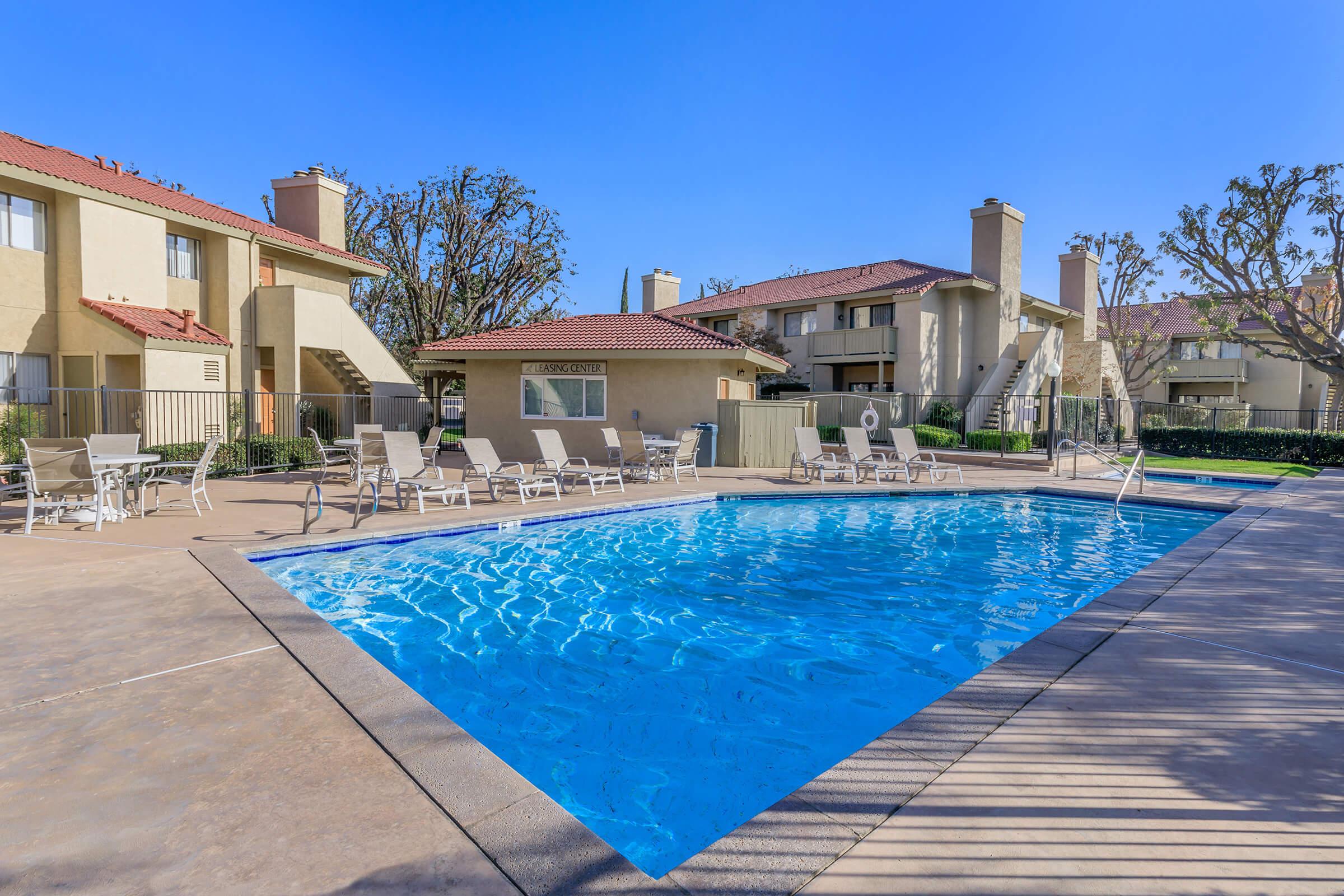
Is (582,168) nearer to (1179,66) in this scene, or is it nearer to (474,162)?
(474,162)

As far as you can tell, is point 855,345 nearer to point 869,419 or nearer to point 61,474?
point 869,419

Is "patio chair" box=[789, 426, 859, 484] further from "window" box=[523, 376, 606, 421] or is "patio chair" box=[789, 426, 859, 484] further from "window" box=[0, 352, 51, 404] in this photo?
"window" box=[0, 352, 51, 404]

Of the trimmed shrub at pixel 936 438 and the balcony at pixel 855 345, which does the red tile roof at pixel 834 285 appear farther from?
the trimmed shrub at pixel 936 438

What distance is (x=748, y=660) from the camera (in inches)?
201

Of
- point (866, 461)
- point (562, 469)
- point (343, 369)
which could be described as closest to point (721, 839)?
point (562, 469)

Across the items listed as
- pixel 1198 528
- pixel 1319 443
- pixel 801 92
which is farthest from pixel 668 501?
pixel 1319 443

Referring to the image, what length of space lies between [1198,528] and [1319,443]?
14813 millimetres

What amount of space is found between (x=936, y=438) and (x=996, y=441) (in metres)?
1.72

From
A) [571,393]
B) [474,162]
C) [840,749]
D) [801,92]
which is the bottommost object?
[840,749]

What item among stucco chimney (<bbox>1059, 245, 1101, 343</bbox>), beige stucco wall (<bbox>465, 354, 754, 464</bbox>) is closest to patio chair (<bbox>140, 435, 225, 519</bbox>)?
beige stucco wall (<bbox>465, 354, 754, 464</bbox>)

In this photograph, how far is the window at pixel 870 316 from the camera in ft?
94.1

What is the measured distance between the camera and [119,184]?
17281mm

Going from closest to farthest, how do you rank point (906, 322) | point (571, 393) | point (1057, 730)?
point (1057, 730) < point (571, 393) < point (906, 322)

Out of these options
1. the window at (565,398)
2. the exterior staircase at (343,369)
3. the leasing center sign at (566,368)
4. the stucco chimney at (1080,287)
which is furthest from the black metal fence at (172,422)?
the stucco chimney at (1080,287)
